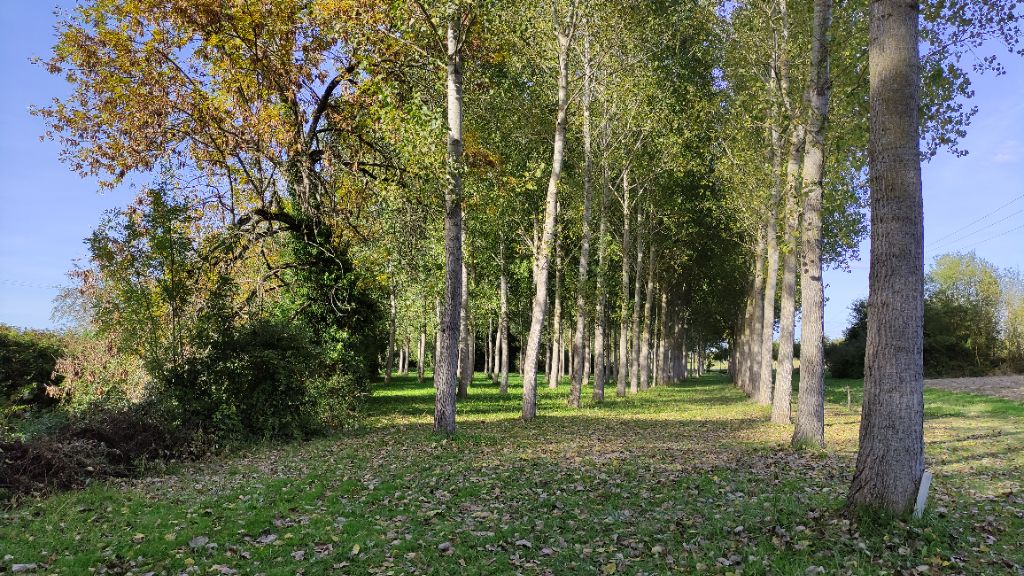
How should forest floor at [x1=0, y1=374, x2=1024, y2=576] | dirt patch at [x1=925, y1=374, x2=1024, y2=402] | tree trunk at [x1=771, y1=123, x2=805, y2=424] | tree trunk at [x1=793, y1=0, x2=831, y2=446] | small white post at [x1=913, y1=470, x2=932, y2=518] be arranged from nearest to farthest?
1. forest floor at [x1=0, y1=374, x2=1024, y2=576]
2. small white post at [x1=913, y1=470, x2=932, y2=518]
3. tree trunk at [x1=793, y1=0, x2=831, y2=446]
4. tree trunk at [x1=771, y1=123, x2=805, y2=424]
5. dirt patch at [x1=925, y1=374, x2=1024, y2=402]

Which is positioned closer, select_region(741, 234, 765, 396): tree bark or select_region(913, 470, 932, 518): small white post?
select_region(913, 470, 932, 518): small white post

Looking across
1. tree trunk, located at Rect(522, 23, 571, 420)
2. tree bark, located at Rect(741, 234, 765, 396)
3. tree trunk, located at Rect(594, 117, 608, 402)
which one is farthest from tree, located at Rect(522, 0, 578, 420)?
tree bark, located at Rect(741, 234, 765, 396)

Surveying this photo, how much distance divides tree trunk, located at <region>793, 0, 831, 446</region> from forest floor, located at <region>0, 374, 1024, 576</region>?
734mm

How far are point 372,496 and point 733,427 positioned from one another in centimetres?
1259

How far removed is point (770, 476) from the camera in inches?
394

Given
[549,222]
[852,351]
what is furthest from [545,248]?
[852,351]

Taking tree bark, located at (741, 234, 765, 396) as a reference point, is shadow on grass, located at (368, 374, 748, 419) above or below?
below

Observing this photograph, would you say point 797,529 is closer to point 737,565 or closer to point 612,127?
point 737,565

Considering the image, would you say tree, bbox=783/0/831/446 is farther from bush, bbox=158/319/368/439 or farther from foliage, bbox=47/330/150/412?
foliage, bbox=47/330/150/412

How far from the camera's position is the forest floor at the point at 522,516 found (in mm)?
6250

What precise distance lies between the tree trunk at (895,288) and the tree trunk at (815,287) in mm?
5975

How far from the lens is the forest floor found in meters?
6.25

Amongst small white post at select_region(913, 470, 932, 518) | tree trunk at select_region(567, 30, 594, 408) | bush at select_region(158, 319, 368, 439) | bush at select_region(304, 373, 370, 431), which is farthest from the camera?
tree trunk at select_region(567, 30, 594, 408)

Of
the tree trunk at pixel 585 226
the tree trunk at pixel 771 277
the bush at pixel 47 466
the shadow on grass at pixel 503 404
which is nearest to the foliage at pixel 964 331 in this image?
the shadow on grass at pixel 503 404
